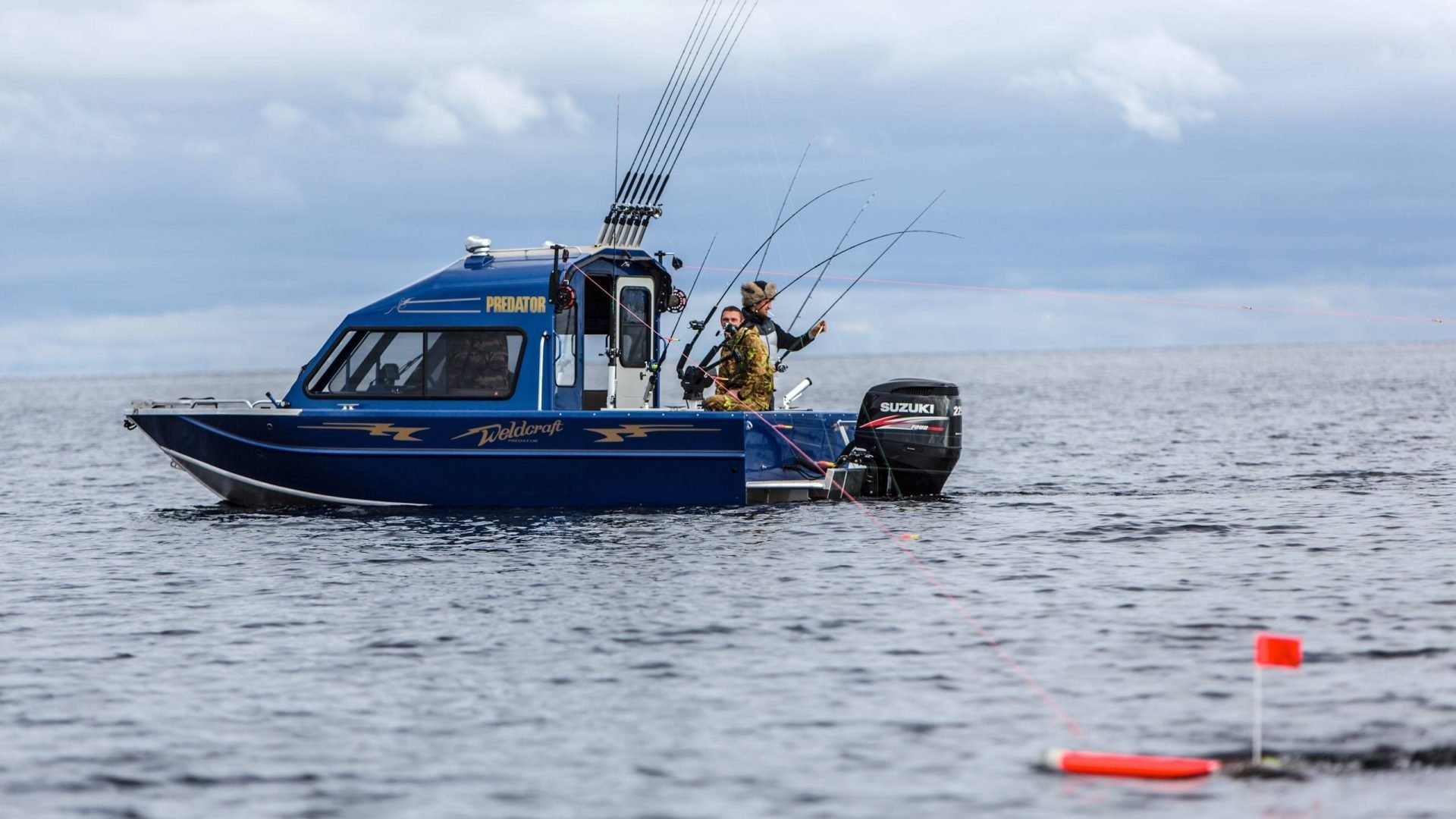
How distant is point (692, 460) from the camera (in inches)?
588

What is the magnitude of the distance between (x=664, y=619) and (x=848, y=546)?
12.4 ft

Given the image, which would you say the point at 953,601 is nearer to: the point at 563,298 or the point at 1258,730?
the point at 1258,730

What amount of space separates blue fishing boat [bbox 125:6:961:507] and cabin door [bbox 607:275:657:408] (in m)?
0.02

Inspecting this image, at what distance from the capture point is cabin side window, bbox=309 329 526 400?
15.5 m

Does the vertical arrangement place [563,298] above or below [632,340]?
above

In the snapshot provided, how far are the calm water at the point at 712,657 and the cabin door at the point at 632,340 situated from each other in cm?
148

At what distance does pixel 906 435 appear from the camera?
15.7m

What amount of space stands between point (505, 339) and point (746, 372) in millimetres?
2414

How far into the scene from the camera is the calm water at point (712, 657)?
6734 mm

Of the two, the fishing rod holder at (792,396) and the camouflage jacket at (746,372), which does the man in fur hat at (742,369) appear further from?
the fishing rod holder at (792,396)

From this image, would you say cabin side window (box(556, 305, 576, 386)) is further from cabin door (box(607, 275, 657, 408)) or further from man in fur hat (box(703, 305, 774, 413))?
man in fur hat (box(703, 305, 774, 413))

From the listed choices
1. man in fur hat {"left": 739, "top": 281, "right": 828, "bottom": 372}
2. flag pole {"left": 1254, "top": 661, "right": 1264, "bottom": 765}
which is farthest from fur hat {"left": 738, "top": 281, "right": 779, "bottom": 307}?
flag pole {"left": 1254, "top": 661, "right": 1264, "bottom": 765}

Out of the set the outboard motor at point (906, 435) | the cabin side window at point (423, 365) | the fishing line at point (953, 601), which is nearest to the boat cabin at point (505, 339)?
the cabin side window at point (423, 365)

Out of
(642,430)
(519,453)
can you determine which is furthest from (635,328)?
(519,453)
